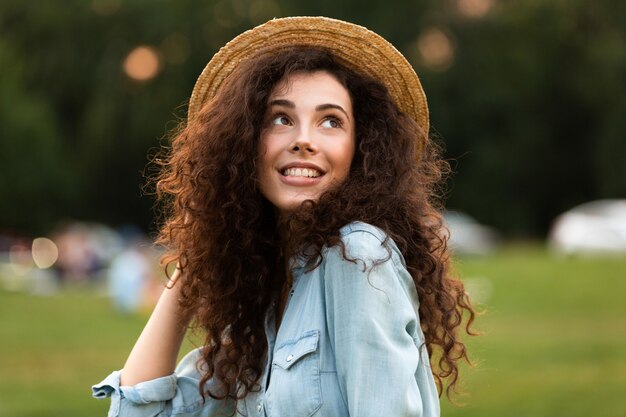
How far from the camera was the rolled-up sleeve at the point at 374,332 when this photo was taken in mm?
2520

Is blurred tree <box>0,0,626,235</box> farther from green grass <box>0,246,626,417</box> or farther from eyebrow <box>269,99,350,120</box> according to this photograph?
eyebrow <box>269,99,350,120</box>

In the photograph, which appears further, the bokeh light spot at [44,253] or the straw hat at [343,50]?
the bokeh light spot at [44,253]

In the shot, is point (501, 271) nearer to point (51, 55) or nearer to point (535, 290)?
point (535, 290)

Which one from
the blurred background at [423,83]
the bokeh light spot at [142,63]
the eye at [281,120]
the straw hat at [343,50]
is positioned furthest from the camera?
the bokeh light spot at [142,63]

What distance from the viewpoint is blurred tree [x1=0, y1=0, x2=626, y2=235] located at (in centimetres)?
3981

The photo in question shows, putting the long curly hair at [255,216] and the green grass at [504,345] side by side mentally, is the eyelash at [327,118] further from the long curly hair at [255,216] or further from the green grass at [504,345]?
the green grass at [504,345]

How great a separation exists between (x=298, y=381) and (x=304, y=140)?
0.62 meters

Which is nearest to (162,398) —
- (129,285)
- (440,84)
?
(129,285)

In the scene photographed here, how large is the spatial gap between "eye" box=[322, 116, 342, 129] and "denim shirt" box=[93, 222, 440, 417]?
350 millimetres

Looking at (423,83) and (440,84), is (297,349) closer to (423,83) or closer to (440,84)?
(423,83)

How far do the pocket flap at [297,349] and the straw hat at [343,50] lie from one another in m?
0.84

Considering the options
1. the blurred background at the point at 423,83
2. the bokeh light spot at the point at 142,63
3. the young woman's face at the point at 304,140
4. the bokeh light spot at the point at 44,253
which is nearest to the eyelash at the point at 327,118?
the young woman's face at the point at 304,140

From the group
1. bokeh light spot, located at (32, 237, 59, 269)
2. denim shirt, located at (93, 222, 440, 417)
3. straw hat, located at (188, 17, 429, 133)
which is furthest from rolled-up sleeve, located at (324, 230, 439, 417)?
bokeh light spot, located at (32, 237, 59, 269)

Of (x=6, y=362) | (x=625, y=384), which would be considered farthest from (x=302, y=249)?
(x=6, y=362)
